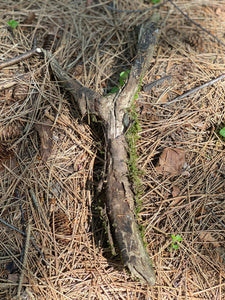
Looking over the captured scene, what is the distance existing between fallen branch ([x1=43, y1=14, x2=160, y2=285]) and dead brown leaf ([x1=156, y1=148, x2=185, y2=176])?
1.03ft

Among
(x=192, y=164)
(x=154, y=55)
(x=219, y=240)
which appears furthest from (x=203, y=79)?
(x=219, y=240)

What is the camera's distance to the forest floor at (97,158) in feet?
6.04

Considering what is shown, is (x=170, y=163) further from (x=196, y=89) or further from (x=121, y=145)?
(x=196, y=89)

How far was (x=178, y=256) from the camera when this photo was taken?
188 centimetres

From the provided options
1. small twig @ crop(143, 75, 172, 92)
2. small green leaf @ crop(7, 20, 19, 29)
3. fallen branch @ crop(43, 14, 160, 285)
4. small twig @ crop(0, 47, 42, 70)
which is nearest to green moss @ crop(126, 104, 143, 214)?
fallen branch @ crop(43, 14, 160, 285)

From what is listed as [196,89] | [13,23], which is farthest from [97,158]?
[13,23]

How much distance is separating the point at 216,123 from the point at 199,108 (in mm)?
195

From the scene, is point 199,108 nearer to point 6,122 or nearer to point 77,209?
point 77,209

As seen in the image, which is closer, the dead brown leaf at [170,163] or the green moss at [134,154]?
the green moss at [134,154]

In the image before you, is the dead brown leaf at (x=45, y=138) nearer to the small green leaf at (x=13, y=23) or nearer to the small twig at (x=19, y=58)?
the small twig at (x=19, y=58)

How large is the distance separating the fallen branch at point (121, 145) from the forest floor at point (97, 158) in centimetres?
11

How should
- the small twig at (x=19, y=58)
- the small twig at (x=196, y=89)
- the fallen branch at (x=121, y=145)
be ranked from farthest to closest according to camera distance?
the small twig at (x=19, y=58), the small twig at (x=196, y=89), the fallen branch at (x=121, y=145)

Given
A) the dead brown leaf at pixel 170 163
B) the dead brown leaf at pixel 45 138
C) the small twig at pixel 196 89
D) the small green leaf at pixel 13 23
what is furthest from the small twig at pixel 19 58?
the dead brown leaf at pixel 170 163

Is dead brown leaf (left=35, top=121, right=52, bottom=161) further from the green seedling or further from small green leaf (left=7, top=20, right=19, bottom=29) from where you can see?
small green leaf (left=7, top=20, right=19, bottom=29)
